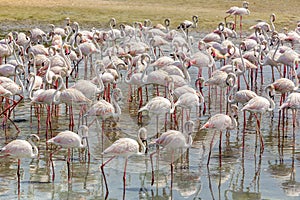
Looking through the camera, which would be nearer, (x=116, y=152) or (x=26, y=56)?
(x=116, y=152)

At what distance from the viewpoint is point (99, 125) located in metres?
10.9

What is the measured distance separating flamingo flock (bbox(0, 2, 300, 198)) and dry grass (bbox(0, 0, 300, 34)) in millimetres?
5655

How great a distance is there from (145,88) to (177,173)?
5.36 m

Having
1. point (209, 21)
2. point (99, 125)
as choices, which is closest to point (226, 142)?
point (99, 125)

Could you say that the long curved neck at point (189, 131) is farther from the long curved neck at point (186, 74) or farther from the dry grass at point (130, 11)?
the dry grass at point (130, 11)

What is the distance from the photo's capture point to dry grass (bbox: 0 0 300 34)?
23.0 m

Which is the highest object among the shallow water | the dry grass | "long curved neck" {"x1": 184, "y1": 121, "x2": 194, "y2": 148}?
the dry grass

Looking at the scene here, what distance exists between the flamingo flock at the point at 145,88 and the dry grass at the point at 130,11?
223 inches

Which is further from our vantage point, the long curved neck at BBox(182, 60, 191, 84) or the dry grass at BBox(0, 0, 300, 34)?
the dry grass at BBox(0, 0, 300, 34)

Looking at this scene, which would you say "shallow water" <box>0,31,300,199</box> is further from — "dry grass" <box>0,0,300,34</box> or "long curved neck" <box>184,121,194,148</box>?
"dry grass" <box>0,0,300,34</box>

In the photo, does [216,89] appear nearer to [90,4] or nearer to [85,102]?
[85,102]

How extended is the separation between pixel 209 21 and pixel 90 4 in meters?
5.52

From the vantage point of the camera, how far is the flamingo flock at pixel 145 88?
9.42m

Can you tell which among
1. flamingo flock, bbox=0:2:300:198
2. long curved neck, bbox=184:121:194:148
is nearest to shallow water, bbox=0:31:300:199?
flamingo flock, bbox=0:2:300:198
